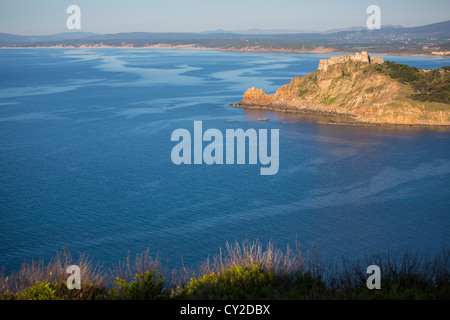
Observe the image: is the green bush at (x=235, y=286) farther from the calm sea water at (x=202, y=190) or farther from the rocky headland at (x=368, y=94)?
the rocky headland at (x=368, y=94)

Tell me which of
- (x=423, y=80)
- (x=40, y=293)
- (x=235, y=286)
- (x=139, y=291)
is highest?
(x=423, y=80)

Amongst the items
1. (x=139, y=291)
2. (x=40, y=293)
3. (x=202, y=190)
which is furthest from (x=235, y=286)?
(x=202, y=190)

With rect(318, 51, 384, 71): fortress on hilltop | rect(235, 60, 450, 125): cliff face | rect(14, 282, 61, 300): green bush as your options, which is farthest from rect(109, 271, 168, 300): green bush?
rect(318, 51, 384, 71): fortress on hilltop

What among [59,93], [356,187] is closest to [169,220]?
[356,187]

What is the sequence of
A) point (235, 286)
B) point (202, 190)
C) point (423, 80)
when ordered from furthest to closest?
point (423, 80) < point (202, 190) < point (235, 286)

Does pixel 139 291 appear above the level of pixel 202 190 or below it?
above

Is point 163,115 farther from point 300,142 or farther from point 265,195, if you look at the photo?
point 265,195

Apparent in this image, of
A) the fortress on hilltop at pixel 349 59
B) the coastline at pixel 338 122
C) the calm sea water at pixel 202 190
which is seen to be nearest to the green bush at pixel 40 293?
the calm sea water at pixel 202 190

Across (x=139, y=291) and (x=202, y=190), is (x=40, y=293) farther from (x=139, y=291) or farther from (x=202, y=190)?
(x=202, y=190)
